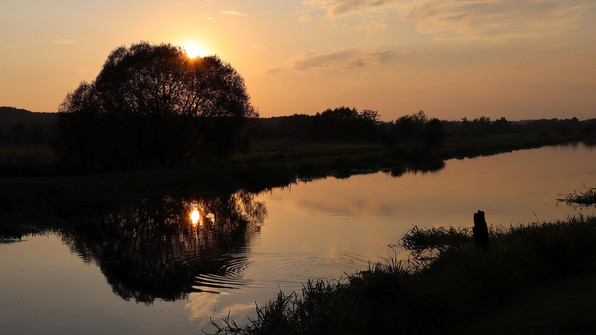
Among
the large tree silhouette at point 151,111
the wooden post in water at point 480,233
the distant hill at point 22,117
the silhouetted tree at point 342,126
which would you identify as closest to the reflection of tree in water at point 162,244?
the wooden post in water at point 480,233

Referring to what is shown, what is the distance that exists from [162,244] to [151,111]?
2684cm

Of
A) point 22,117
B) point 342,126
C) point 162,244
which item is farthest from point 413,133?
point 22,117

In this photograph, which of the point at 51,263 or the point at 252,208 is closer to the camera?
the point at 51,263

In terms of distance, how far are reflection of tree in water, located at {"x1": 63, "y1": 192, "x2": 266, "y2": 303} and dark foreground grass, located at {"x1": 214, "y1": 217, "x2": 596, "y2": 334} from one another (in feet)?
13.0

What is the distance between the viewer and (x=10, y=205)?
953 inches

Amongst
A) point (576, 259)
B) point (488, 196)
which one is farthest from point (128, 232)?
point (488, 196)

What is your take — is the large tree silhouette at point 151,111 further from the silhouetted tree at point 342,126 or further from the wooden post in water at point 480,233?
the silhouetted tree at point 342,126

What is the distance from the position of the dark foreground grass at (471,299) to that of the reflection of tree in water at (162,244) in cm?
396

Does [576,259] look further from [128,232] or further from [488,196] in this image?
[488,196]

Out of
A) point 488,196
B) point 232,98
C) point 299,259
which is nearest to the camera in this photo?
point 299,259

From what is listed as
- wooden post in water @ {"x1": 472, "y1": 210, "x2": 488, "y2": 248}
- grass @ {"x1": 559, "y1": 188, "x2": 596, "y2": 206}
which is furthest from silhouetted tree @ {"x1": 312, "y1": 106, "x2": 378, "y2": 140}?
wooden post in water @ {"x1": 472, "y1": 210, "x2": 488, "y2": 248}

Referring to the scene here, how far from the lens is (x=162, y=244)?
1936 cm

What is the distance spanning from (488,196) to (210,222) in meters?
18.0

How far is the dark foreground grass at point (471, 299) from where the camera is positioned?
927 centimetres
